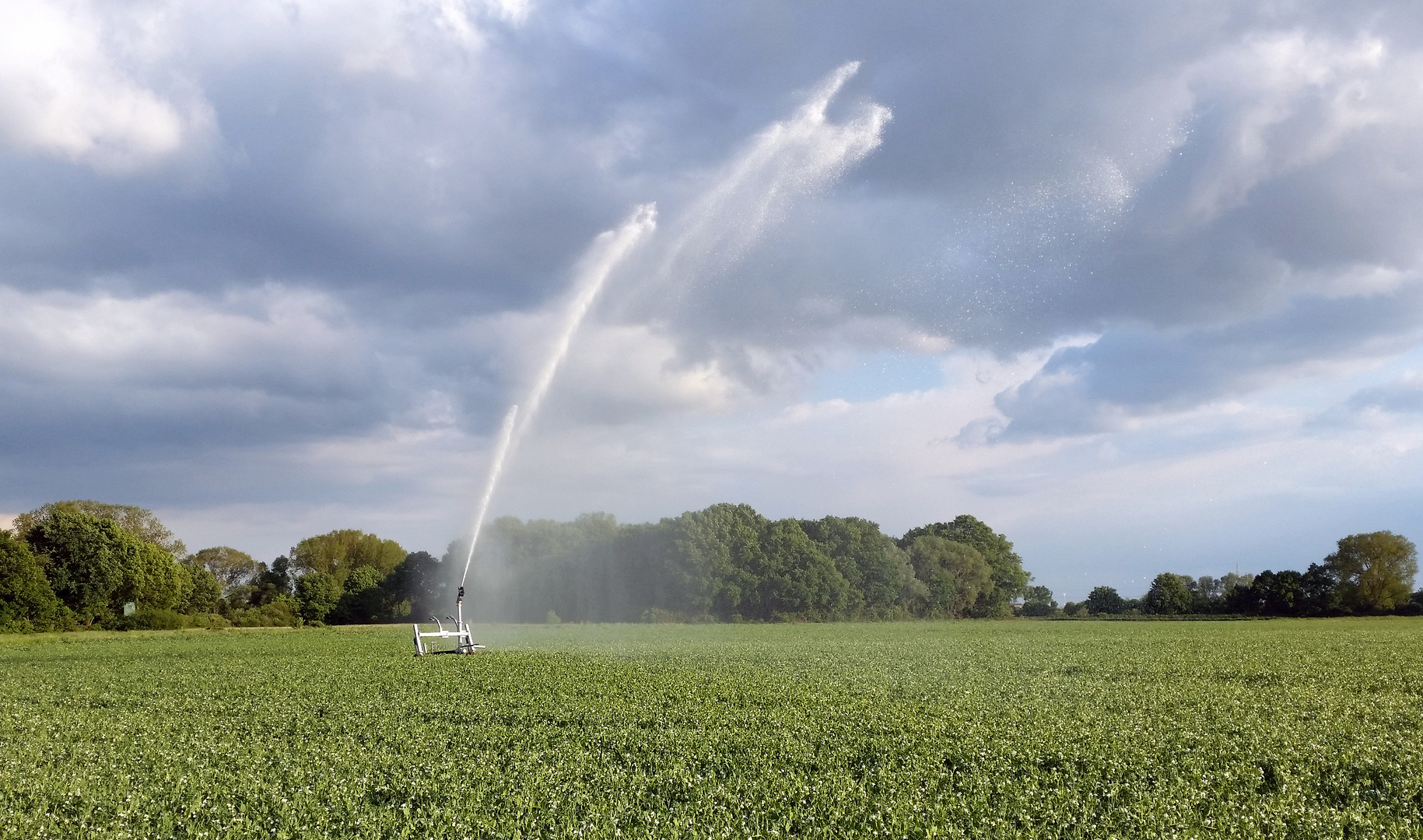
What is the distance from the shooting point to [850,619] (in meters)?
114

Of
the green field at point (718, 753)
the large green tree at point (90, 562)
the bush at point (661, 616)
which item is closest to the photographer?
the green field at point (718, 753)

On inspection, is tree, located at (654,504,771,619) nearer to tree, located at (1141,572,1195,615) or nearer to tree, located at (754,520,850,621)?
tree, located at (754,520,850,621)

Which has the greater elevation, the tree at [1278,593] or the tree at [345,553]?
the tree at [345,553]

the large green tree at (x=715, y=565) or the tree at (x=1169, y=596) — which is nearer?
the large green tree at (x=715, y=565)

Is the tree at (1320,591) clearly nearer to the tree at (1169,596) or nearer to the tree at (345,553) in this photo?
the tree at (1169,596)

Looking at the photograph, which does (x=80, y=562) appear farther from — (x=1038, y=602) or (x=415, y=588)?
(x=1038, y=602)

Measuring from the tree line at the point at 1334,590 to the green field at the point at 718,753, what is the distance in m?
109

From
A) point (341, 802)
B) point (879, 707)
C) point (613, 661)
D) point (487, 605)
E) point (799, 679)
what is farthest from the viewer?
point (487, 605)

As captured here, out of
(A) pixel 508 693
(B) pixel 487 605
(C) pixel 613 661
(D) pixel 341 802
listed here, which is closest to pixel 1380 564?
(B) pixel 487 605

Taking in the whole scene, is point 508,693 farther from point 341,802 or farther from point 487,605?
point 487,605

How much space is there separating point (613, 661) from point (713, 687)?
11.6 m

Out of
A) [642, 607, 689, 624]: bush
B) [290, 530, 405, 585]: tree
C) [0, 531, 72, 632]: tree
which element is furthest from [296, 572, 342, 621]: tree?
[642, 607, 689, 624]: bush

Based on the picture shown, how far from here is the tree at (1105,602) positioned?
144 meters

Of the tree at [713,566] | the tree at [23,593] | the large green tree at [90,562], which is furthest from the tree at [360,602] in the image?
the tree at [713,566]
